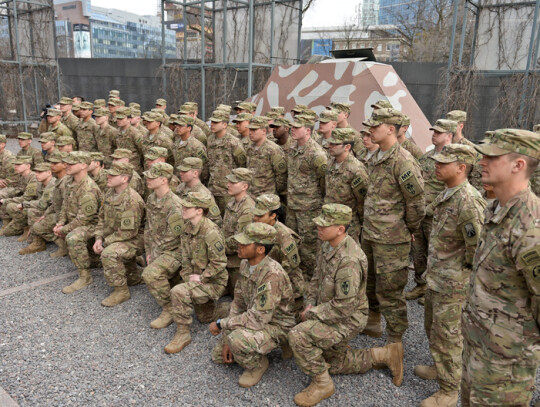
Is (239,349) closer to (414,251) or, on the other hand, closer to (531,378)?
(531,378)

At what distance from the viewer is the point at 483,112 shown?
473 inches

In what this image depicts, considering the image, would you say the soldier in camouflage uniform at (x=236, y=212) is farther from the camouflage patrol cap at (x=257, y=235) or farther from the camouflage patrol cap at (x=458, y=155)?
the camouflage patrol cap at (x=458, y=155)

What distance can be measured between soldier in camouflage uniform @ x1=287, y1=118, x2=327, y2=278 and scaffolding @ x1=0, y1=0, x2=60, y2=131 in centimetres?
1254

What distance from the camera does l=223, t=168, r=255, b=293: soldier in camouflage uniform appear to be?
5.12 meters

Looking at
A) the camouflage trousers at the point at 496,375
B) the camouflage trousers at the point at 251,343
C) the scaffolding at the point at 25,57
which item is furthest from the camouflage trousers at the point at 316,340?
the scaffolding at the point at 25,57

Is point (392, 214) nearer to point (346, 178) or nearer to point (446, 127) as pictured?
point (346, 178)

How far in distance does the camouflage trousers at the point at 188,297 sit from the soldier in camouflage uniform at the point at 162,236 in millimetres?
437

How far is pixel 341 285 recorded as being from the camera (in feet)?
12.0

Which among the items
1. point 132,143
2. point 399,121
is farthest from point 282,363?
point 132,143

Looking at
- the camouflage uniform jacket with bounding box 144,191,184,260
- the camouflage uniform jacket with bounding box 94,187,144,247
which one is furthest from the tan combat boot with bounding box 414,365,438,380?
the camouflage uniform jacket with bounding box 94,187,144,247

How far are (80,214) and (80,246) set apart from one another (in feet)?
1.85

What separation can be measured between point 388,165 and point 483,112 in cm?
925

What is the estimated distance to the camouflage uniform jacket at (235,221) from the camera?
202 inches

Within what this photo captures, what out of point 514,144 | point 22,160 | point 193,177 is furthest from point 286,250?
point 22,160
